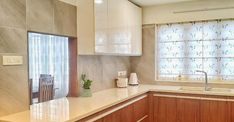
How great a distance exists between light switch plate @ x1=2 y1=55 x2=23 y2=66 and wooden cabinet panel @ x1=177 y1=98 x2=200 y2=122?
2312 mm

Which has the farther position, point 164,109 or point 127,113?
point 164,109

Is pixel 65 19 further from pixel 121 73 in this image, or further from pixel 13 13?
pixel 121 73

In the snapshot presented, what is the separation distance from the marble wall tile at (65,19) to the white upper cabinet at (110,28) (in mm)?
81

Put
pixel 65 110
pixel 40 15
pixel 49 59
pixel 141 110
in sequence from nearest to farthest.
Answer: pixel 65 110
pixel 40 15
pixel 141 110
pixel 49 59

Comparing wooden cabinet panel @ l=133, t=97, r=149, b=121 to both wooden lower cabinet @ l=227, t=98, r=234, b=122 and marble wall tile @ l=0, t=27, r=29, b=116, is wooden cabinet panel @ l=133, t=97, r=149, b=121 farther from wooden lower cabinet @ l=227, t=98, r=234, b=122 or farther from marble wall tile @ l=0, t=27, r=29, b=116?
marble wall tile @ l=0, t=27, r=29, b=116

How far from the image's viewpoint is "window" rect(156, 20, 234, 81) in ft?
Answer: 11.6

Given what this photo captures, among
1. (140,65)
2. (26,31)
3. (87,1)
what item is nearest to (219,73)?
(140,65)

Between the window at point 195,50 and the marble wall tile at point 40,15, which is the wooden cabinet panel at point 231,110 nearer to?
the window at point 195,50

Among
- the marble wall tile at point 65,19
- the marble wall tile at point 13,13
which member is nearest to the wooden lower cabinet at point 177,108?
the marble wall tile at point 65,19

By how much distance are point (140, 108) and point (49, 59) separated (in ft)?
8.97

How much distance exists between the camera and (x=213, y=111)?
10.2 ft

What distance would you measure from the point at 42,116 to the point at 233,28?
313cm

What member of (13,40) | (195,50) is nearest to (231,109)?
(195,50)

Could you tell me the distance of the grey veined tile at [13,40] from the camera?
73.5 inches
